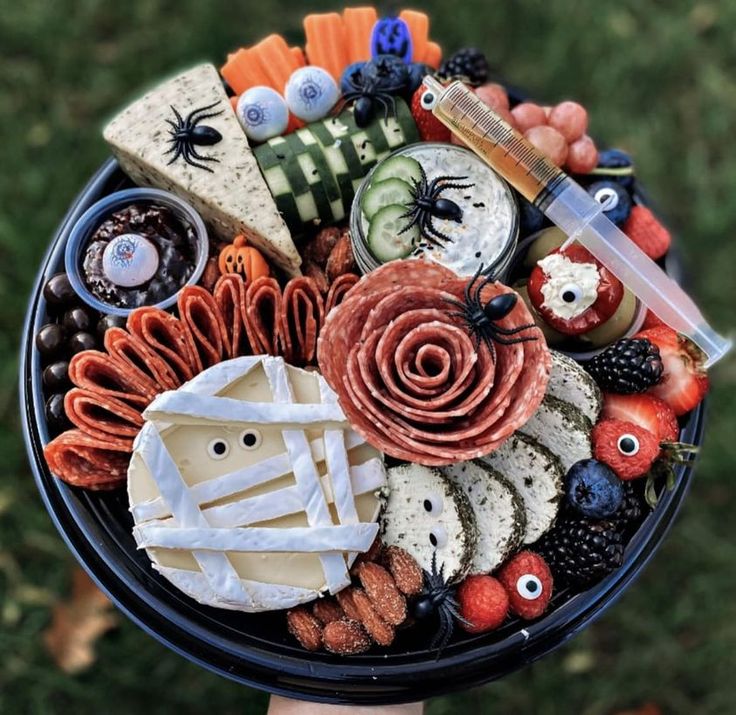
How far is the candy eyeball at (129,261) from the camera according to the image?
1.44 metres

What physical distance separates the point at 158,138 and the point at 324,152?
30cm

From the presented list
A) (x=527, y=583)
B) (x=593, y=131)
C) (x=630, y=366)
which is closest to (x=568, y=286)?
(x=630, y=366)

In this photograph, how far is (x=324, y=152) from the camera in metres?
1.51

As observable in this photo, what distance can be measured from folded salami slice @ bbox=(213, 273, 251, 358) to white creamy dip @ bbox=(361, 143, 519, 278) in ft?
0.79

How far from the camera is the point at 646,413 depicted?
1.40 meters

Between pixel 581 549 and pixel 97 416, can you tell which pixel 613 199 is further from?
pixel 97 416

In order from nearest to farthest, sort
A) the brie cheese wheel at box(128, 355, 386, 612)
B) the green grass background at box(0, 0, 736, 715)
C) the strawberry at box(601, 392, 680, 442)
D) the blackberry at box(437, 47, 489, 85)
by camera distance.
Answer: the brie cheese wheel at box(128, 355, 386, 612) < the strawberry at box(601, 392, 680, 442) < the blackberry at box(437, 47, 489, 85) < the green grass background at box(0, 0, 736, 715)

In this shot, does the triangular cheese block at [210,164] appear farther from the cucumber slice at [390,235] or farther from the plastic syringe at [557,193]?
the plastic syringe at [557,193]

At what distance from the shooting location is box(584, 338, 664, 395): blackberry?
1348mm

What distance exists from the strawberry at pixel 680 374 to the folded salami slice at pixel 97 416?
882 mm

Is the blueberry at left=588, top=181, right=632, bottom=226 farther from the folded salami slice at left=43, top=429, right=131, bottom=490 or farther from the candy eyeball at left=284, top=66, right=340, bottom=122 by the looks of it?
the folded salami slice at left=43, top=429, right=131, bottom=490

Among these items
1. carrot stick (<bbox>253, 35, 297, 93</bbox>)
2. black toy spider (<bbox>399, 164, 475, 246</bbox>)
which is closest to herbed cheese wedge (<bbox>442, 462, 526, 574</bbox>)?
black toy spider (<bbox>399, 164, 475, 246</bbox>)

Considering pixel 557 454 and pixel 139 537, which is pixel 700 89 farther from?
pixel 139 537

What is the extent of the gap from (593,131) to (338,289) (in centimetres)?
130
